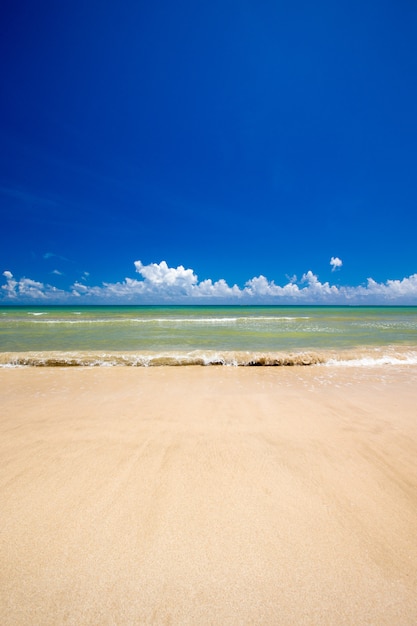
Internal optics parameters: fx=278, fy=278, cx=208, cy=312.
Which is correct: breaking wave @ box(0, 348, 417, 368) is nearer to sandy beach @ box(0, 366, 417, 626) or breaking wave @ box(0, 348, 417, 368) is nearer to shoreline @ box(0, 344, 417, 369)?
shoreline @ box(0, 344, 417, 369)

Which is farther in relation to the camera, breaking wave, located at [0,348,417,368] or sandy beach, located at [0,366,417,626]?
breaking wave, located at [0,348,417,368]

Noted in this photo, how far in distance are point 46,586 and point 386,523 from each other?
243 centimetres

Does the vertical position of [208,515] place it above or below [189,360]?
below

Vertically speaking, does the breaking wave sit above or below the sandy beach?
above

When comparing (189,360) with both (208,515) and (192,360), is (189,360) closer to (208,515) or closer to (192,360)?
(192,360)

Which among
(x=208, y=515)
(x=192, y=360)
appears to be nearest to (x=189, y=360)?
(x=192, y=360)

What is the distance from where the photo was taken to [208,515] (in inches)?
88.3

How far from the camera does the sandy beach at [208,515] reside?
5.24 feet

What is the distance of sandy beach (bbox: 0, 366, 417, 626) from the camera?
1.60 m

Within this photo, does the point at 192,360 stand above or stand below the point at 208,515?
above

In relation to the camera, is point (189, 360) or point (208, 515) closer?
point (208, 515)

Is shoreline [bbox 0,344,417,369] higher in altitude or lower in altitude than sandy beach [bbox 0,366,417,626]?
higher

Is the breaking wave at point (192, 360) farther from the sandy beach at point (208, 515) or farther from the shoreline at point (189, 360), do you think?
the sandy beach at point (208, 515)

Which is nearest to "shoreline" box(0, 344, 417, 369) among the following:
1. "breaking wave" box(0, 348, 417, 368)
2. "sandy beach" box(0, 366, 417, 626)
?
"breaking wave" box(0, 348, 417, 368)
